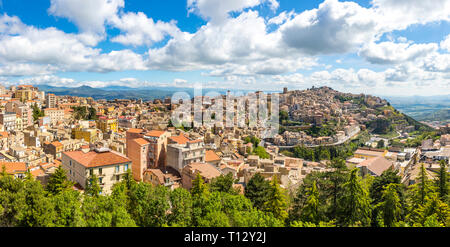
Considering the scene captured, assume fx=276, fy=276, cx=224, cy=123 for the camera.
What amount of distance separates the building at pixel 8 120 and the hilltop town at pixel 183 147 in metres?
0.11

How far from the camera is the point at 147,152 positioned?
65.0 feet

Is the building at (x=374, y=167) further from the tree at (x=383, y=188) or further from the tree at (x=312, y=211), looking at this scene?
the tree at (x=312, y=211)

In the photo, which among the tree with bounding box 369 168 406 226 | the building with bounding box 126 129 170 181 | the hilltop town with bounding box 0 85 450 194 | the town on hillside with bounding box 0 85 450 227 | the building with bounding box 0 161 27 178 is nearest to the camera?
the tree with bounding box 369 168 406 226

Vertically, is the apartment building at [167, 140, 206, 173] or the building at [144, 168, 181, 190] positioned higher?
the apartment building at [167, 140, 206, 173]

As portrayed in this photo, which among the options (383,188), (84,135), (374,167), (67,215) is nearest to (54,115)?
(84,135)

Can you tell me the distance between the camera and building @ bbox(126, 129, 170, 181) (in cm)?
1919

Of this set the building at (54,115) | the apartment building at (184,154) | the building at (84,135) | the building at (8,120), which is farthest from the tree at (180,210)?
the building at (54,115)

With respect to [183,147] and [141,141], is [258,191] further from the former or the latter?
[141,141]

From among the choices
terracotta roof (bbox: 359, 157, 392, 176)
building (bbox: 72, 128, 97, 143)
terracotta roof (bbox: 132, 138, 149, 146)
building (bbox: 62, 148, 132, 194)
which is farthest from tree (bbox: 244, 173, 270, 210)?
building (bbox: 72, 128, 97, 143)

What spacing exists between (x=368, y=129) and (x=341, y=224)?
66.1 metres

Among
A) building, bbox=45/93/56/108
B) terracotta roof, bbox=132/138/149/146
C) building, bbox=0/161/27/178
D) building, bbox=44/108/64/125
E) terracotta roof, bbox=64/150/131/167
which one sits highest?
building, bbox=45/93/56/108

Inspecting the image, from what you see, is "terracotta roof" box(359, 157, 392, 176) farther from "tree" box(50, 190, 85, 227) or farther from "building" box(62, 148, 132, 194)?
"tree" box(50, 190, 85, 227)

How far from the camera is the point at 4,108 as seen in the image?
40156mm
